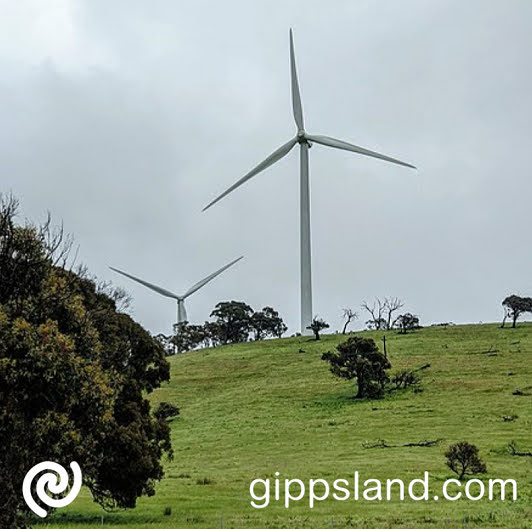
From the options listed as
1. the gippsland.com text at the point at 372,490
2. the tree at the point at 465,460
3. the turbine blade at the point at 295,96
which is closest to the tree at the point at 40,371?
the gippsland.com text at the point at 372,490

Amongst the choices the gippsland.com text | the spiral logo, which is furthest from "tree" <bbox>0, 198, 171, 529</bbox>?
the gippsland.com text

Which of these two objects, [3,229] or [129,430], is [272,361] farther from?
[3,229]

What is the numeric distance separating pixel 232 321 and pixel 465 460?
122279 mm

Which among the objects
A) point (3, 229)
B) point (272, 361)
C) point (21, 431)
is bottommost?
point (21, 431)

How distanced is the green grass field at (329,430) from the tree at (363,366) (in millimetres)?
1932

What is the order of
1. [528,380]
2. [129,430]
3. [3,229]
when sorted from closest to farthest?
[3,229]
[129,430]
[528,380]

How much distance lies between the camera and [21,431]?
70.6ft

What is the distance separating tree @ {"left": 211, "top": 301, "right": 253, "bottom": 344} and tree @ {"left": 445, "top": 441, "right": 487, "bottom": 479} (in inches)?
4746

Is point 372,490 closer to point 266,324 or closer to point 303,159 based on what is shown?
point 303,159

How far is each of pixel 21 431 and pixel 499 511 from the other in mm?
19856

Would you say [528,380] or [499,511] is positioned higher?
[528,380]

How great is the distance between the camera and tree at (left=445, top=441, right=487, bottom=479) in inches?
1672

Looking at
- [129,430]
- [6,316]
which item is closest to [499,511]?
[129,430]

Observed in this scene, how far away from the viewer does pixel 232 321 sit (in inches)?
6442
